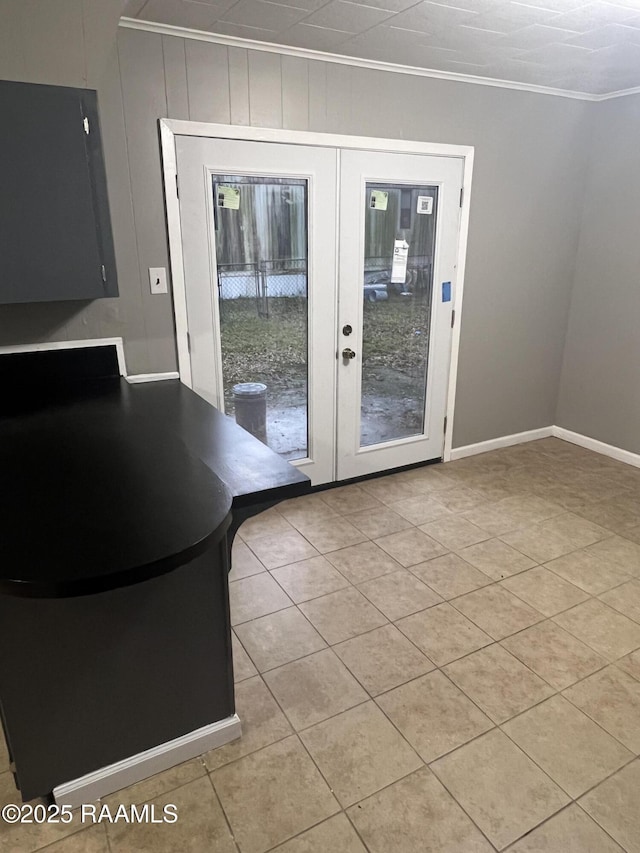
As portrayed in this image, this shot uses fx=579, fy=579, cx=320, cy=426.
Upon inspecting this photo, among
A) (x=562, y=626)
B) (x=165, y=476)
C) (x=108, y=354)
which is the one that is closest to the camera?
(x=165, y=476)

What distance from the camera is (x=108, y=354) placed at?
261cm

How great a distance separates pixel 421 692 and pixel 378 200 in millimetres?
2502

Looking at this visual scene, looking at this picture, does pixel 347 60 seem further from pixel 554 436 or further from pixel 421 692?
pixel 554 436

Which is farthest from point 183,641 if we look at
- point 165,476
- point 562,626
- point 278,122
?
point 278,122

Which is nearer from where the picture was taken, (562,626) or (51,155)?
(51,155)

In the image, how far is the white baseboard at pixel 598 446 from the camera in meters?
3.99

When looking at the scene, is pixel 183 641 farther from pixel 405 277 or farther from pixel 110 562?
pixel 405 277

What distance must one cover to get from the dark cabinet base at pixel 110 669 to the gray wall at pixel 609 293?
11.1 feet

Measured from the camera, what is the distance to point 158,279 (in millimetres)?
2730

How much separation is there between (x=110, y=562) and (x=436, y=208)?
297 cm

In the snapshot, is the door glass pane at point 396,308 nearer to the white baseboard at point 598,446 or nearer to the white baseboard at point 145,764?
the white baseboard at point 598,446

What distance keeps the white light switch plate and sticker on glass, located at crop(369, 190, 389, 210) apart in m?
1.24

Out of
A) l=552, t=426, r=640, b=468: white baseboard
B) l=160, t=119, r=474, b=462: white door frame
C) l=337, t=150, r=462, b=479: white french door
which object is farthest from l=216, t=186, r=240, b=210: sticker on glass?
l=552, t=426, r=640, b=468: white baseboard

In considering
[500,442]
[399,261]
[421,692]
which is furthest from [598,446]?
[421,692]
